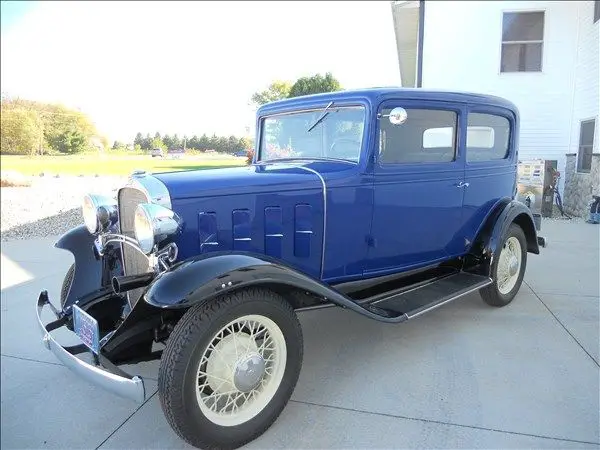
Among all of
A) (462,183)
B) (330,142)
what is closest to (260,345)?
(330,142)

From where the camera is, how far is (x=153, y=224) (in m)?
2.29

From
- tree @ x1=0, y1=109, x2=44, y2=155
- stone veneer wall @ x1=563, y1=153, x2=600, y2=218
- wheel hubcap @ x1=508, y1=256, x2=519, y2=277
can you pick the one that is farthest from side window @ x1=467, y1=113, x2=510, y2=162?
stone veneer wall @ x1=563, y1=153, x2=600, y2=218

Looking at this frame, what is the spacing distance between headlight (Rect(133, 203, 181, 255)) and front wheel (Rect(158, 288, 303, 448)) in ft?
1.45

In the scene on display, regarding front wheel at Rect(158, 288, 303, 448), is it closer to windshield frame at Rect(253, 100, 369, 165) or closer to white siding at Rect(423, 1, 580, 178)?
windshield frame at Rect(253, 100, 369, 165)

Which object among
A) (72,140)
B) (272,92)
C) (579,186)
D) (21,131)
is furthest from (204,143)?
(272,92)

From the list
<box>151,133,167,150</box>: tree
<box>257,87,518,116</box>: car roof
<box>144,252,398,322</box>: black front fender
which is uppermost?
<box>257,87,518,116</box>: car roof

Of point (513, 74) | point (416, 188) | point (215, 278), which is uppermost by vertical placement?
point (513, 74)

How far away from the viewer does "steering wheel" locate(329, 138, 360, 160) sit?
3.10 metres

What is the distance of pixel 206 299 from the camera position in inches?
83.3

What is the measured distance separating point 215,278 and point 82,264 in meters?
1.57

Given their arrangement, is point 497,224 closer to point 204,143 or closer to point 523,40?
point 204,143

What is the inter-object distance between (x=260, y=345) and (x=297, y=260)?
0.66m

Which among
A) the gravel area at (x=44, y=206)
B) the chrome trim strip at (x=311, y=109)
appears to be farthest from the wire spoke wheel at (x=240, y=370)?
the gravel area at (x=44, y=206)

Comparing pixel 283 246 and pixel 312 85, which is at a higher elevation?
pixel 312 85
